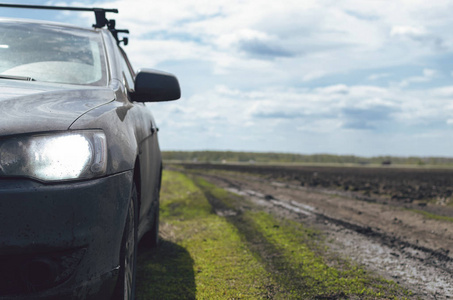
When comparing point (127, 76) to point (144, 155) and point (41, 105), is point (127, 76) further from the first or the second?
point (41, 105)

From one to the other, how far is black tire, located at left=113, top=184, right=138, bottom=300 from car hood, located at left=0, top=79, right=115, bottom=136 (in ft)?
1.77

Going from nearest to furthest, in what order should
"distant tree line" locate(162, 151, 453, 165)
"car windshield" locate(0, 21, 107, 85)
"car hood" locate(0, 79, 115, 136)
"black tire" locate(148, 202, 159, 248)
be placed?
"car hood" locate(0, 79, 115, 136), "car windshield" locate(0, 21, 107, 85), "black tire" locate(148, 202, 159, 248), "distant tree line" locate(162, 151, 453, 165)

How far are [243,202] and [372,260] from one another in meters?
4.84

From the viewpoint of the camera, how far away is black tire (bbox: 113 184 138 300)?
2.26m

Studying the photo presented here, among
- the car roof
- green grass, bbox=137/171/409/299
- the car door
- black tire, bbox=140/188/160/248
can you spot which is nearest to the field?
green grass, bbox=137/171/409/299

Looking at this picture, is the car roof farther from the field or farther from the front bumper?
the front bumper

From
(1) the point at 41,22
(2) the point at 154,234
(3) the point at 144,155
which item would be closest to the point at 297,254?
(2) the point at 154,234

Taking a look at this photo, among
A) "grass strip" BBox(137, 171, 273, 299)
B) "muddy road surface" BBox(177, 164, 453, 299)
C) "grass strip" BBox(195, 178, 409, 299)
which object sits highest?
"muddy road surface" BBox(177, 164, 453, 299)

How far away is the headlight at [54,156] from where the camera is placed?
6.15ft

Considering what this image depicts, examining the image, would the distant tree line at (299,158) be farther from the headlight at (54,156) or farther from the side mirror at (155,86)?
the headlight at (54,156)

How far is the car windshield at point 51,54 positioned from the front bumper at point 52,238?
1163 millimetres

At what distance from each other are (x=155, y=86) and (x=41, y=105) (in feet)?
3.84

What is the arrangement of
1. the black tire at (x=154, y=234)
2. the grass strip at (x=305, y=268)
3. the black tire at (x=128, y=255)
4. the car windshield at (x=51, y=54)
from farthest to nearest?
the black tire at (x=154, y=234) < the grass strip at (x=305, y=268) < the car windshield at (x=51, y=54) < the black tire at (x=128, y=255)

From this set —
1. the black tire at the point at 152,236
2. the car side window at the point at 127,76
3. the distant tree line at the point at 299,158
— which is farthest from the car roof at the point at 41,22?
the distant tree line at the point at 299,158
